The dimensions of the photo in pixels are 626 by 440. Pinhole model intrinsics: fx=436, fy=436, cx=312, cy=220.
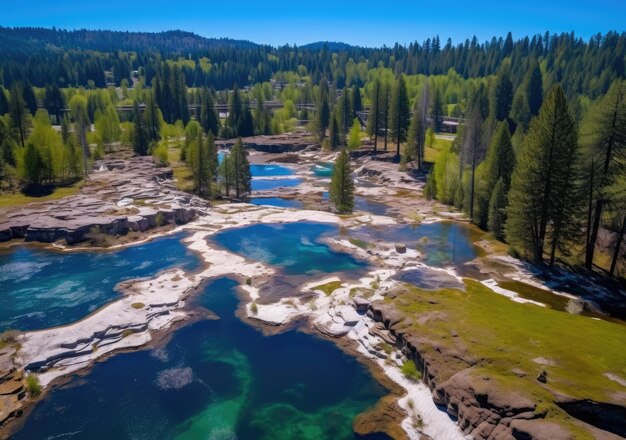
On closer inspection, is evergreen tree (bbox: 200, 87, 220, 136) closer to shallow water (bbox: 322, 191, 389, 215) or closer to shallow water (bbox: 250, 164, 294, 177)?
shallow water (bbox: 250, 164, 294, 177)

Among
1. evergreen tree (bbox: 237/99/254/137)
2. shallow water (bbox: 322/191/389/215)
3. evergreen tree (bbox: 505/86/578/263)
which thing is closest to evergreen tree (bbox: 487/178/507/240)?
evergreen tree (bbox: 505/86/578/263)

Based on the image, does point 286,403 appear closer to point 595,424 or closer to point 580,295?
point 595,424

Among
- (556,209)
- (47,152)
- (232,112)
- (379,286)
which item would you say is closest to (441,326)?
(379,286)

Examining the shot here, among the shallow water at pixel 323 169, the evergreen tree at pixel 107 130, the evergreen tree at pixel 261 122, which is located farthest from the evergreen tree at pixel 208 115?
the shallow water at pixel 323 169

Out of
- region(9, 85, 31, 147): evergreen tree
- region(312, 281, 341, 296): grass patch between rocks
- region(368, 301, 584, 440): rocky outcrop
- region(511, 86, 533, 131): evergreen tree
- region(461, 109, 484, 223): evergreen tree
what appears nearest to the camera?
region(368, 301, 584, 440): rocky outcrop

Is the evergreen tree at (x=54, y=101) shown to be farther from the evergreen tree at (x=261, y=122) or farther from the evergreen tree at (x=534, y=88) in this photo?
the evergreen tree at (x=534, y=88)
